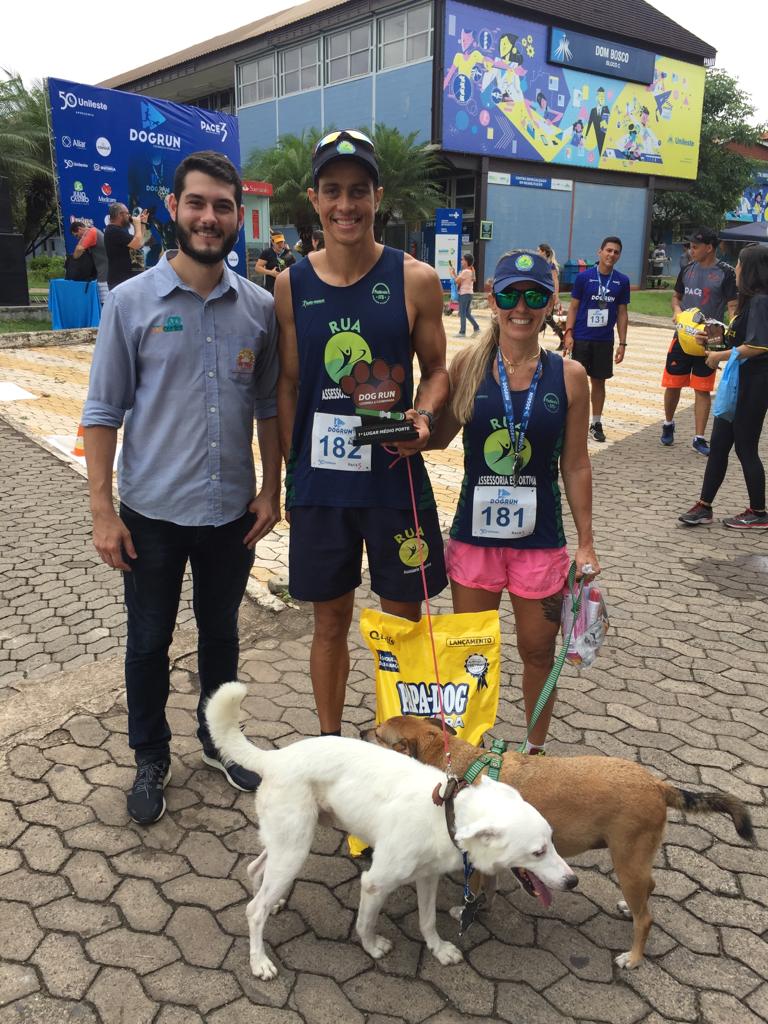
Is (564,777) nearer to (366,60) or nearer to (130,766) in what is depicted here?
(130,766)

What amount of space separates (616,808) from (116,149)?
58.9 feet

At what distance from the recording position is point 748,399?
20.1 feet

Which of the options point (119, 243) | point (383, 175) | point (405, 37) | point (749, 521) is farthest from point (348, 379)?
point (405, 37)

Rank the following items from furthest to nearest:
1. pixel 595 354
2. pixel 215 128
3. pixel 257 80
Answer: pixel 257 80 → pixel 215 128 → pixel 595 354

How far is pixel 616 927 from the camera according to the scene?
2.57 metres

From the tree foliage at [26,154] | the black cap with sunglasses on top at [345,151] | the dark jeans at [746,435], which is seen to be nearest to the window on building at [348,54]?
the tree foliage at [26,154]

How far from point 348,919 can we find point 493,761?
2.72ft

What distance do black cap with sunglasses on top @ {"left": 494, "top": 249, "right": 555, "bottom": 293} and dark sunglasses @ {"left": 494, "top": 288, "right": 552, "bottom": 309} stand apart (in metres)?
0.02

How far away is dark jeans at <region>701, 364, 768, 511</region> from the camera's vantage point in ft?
19.9

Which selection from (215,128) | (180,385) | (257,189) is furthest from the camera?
(257,189)

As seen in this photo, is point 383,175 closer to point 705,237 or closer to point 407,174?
point 407,174

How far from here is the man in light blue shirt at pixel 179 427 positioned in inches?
104

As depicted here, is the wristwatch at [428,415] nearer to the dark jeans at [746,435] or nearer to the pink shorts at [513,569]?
the pink shorts at [513,569]

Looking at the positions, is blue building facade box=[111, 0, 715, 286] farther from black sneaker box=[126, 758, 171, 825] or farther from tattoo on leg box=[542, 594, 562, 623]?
black sneaker box=[126, 758, 171, 825]
